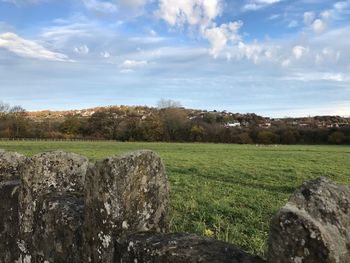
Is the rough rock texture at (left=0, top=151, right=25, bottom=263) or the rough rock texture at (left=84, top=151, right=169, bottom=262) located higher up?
the rough rock texture at (left=84, top=151, right=169, bottom=262)

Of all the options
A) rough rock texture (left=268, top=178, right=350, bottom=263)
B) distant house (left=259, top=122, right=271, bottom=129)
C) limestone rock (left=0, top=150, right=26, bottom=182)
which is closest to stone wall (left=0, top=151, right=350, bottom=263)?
rough rock texture (left=268, top=178, right=350, bottom=263)

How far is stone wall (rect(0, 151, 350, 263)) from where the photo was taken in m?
2.19

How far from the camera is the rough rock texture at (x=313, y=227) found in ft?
6.93

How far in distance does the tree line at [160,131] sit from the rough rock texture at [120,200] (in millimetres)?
103784

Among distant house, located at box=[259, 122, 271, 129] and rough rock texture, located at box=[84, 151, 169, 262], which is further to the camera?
distant house, located at box=[259, 122, 271, 129]

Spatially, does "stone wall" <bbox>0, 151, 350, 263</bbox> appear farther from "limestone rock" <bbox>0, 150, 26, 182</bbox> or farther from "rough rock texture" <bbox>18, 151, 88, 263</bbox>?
"limestone rock" <bbox>0, 150, 26, 182</bbox>

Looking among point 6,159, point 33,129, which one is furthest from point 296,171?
point 33,129

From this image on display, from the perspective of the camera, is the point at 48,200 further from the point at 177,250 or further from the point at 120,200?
the point at 177,250

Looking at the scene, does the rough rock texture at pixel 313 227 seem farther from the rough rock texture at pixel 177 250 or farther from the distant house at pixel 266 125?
the distant house at pixel 266 125

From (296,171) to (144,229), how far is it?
79.4 ft

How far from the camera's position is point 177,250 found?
9.02 ft

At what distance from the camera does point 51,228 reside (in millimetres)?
Result: 3662

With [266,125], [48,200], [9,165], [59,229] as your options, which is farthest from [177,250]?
[266,125]

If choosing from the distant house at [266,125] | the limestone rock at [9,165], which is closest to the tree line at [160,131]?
the distant house at [266,125]
